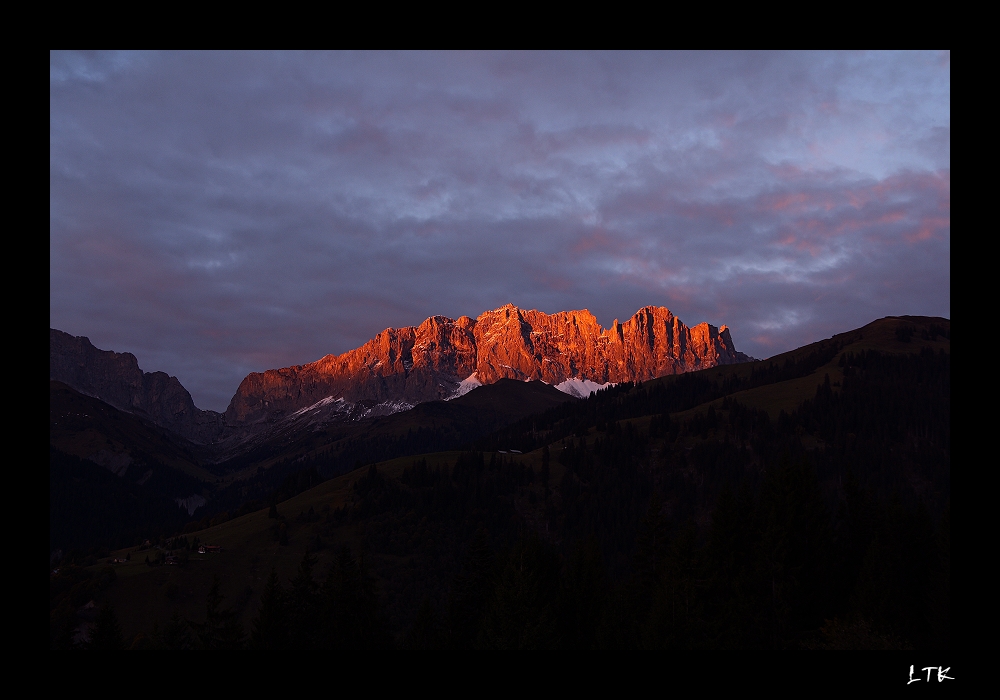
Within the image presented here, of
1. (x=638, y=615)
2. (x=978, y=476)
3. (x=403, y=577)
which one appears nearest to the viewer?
(x=978, y=476)

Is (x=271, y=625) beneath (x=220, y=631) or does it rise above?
above

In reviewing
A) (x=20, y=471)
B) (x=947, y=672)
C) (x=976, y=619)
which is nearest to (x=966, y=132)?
(x=976, y=619)

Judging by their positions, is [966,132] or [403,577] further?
[403,577]

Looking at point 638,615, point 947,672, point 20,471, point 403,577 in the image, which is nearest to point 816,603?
point 638,615

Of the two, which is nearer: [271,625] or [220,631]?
[271,625]

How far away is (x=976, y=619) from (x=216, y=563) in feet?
719

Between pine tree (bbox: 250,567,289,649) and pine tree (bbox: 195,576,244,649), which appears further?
pine tree (bbox: 195,576,244,649)

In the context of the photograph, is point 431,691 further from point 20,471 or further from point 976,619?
point 976,619

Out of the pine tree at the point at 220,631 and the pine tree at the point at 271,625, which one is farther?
the pine tree at the point at 220,631

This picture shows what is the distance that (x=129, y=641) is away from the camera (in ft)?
489
